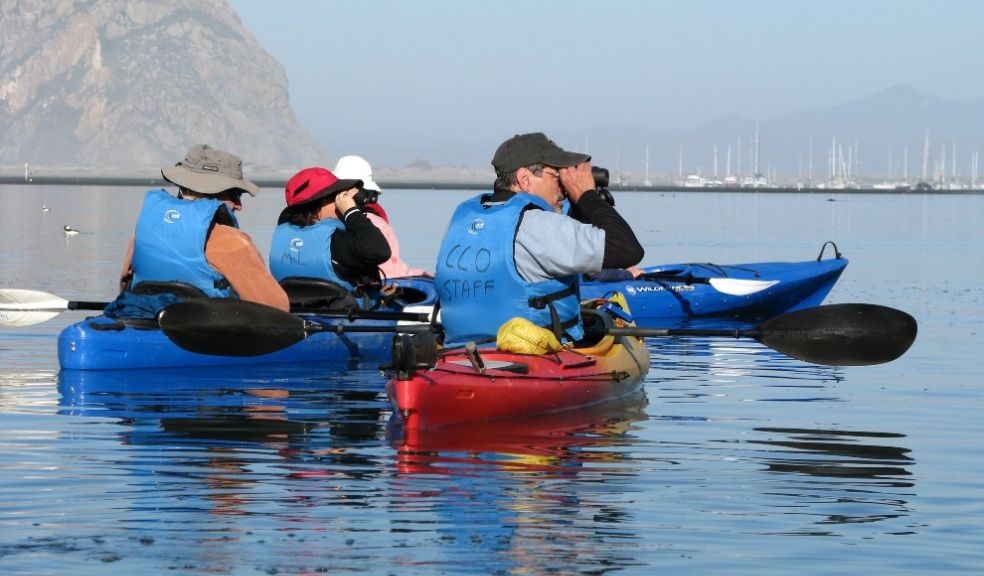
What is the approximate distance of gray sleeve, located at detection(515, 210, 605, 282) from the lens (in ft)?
38.0

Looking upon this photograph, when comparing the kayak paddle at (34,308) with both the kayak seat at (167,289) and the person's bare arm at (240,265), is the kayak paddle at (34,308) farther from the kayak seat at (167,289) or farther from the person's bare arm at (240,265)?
the person's bare arm at (240,265)

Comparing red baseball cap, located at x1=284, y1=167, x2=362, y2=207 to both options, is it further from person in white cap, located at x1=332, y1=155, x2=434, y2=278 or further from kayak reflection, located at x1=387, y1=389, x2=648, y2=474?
kayak reflection, located at x1=387, y1=389, x2=648, y2=474

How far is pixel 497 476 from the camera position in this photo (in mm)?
10070

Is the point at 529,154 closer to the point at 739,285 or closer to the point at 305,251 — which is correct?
the point at 305,251

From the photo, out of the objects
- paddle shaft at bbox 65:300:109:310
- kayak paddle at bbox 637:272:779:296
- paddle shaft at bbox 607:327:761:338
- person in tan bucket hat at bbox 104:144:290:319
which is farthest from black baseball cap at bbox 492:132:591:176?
kayak paddle at bbox 637:272:779:296

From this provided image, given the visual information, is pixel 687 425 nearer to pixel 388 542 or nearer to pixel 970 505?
pixel 970 505

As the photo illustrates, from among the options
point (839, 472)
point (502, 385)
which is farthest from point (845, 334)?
point (502, 385)

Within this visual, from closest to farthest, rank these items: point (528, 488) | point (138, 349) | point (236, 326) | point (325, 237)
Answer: point (528, 488), point (236, 326), point (138, 349), point (325, 237)

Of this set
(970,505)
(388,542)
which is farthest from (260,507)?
(970,505)

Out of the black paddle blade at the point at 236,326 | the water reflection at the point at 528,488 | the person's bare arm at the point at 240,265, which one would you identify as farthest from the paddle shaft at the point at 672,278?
the black paddle blade at the point at 236,326

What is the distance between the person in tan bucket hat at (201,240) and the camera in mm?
14117

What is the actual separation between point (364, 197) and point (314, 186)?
86 cm

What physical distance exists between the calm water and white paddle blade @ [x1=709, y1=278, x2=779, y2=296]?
201 inches

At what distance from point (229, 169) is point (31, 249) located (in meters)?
26.9
